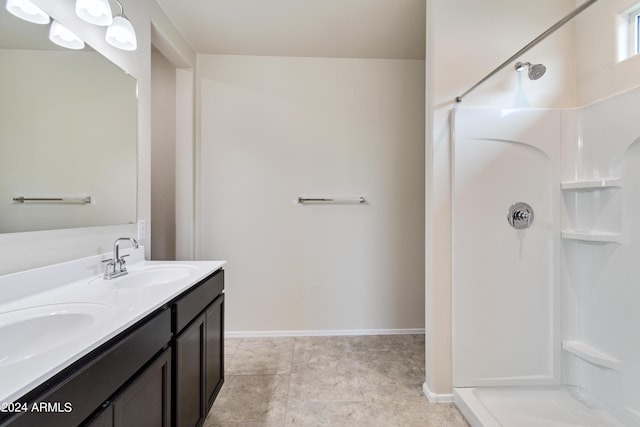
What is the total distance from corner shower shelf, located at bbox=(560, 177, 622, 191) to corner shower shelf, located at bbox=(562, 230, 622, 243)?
0.26 metres

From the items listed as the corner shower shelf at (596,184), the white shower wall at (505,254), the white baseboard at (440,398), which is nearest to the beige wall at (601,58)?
the white shower wall at (505,254)

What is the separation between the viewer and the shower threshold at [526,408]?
140 cm

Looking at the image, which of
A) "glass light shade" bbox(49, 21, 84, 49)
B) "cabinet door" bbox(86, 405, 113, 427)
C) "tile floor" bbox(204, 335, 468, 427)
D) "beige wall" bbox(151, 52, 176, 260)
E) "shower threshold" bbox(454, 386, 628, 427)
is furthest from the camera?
"beige wall" bbox(151, 52, 176, 260)

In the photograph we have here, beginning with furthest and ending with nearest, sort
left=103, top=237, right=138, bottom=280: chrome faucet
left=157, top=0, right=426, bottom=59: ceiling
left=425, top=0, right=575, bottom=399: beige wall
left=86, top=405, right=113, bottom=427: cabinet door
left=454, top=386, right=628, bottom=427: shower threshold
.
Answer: left=157, top=0, right=426, bottom=59: ceiling < left=425, top=0, right=575, bottom=399: beige wall < left=454, top=386, right=628, bottom=427: shower threshold < left=103, top=237, right=138, bottom=280: chrome faucet < left=86, top=405, right=113, bottom=427: cabinet door

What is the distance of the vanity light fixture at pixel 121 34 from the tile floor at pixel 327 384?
2099mm

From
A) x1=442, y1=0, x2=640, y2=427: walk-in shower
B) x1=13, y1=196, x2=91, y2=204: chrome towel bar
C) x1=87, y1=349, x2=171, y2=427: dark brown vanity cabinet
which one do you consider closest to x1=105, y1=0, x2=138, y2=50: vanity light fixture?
x1=13, y1=196, x2=91, y2=204: chrome towel bar

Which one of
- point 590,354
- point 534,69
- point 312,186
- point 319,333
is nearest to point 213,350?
point 319,333

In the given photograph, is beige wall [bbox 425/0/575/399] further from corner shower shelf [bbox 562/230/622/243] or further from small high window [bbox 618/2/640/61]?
corner shower shelf [bbox 562/230/622/243]

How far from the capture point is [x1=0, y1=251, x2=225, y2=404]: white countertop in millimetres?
563

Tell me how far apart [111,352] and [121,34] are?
151 centimetres

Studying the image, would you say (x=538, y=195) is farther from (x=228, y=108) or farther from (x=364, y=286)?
(x=228, y=108)

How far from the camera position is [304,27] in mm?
2074

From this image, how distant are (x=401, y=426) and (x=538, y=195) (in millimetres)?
1566

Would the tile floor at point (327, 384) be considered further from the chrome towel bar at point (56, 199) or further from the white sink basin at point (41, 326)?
the chrome towel bar at point (56, 199)
